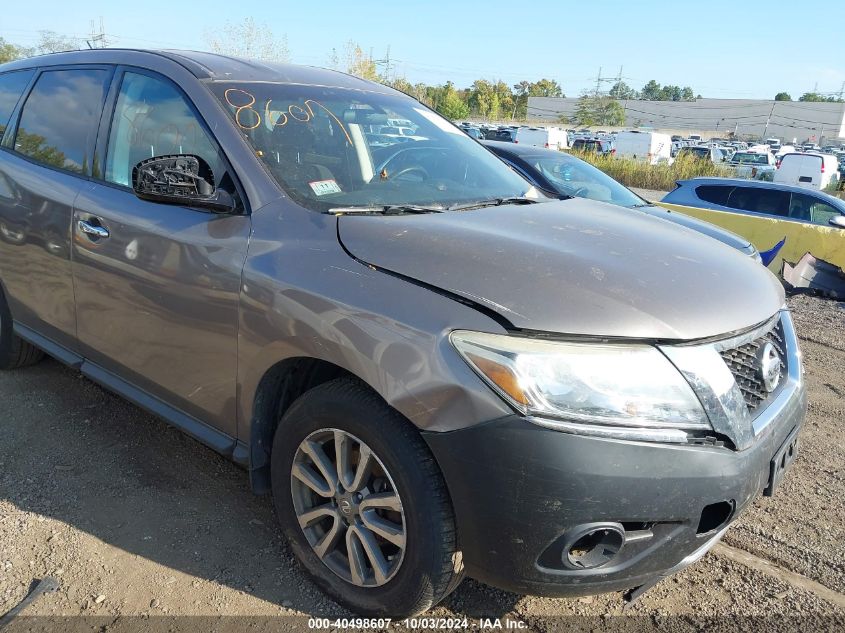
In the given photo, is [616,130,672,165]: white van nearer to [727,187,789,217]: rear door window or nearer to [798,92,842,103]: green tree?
[727,187,789,217]: rear door window

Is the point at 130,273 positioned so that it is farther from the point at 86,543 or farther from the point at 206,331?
the point at 86,543

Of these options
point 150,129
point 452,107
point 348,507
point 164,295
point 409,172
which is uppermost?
point 452,107

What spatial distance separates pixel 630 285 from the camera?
2.04m

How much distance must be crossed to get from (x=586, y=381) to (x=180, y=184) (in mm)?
1622

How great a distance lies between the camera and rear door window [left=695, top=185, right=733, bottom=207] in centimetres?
963

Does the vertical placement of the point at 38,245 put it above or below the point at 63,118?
below

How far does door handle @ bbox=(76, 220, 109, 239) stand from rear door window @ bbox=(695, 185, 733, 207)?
29.1 ft

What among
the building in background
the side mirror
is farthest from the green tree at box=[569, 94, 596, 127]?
the side mirror

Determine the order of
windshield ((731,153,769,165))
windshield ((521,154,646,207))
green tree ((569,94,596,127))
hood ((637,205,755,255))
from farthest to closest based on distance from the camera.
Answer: green tree ((569,94,596,127))
windshield ((731,153,769,165))
windshield ((521,154,646,207))
hood ((637,205,755,255))

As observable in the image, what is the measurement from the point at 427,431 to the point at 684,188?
9.33m

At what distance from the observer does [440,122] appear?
3.63 meters

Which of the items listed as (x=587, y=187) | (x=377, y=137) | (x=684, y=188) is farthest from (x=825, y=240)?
(x=377, y=137)

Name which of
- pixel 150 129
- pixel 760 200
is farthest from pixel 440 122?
pixel 760 200

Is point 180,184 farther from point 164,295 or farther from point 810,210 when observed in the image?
point 810,210
